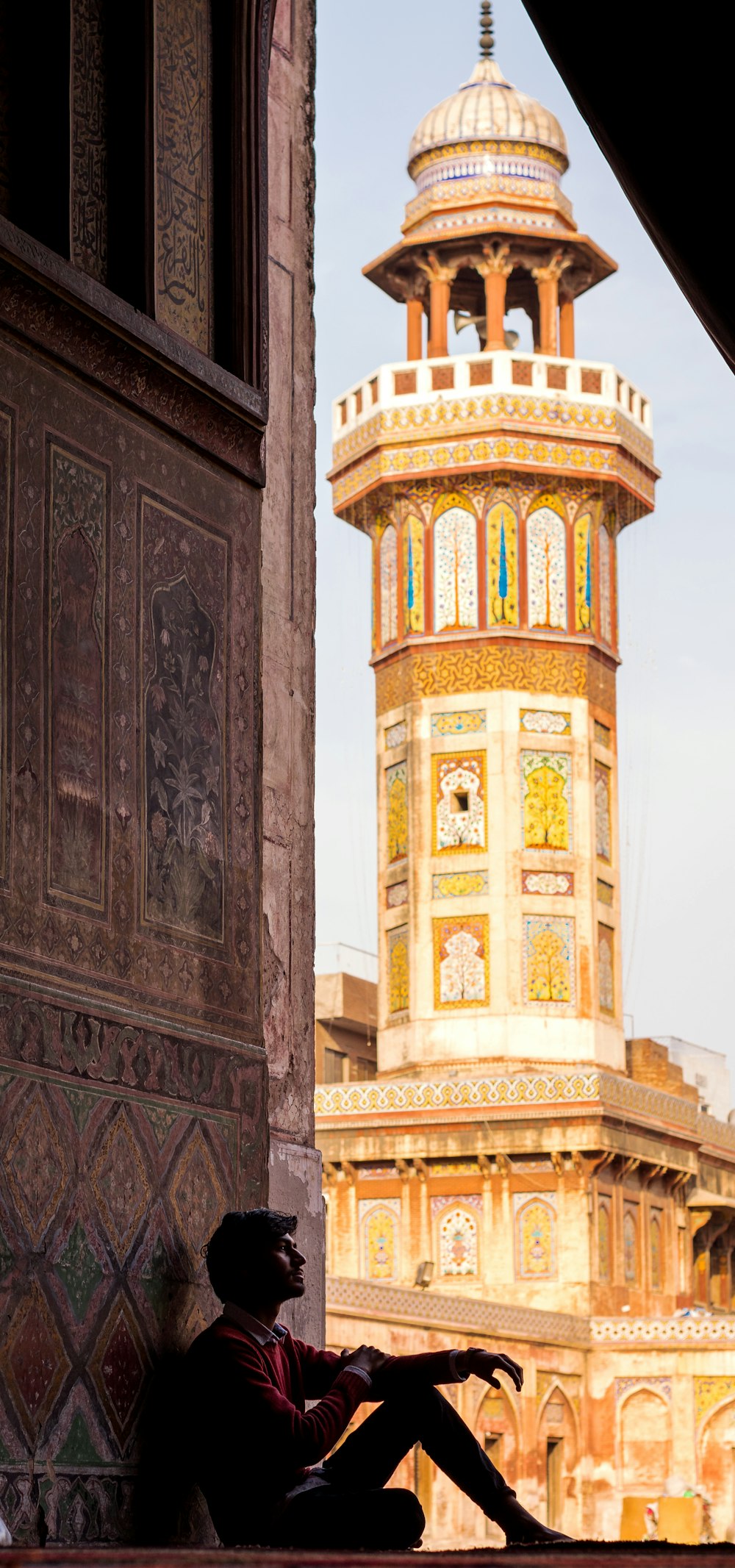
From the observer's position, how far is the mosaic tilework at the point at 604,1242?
21.2 meters

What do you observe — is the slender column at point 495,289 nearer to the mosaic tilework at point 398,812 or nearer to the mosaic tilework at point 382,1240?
the mosaic tilework at point 398,812

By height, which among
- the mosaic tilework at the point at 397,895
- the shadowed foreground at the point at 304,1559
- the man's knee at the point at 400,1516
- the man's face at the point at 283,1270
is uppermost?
the mosaic tilework at the point at 397,895

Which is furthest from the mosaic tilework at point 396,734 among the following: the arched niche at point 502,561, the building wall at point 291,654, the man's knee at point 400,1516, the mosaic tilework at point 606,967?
the man's knee at point 400,1516

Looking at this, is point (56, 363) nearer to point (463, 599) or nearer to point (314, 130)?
point (314, 130)

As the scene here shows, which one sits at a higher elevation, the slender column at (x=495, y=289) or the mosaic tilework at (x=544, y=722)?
the slender column at (x=495, y=289)

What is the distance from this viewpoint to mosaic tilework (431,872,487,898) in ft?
74.7

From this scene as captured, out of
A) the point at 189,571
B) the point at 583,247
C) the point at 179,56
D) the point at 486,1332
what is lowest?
the point at 486,1332

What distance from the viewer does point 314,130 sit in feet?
17.6

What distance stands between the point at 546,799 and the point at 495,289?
578 cm

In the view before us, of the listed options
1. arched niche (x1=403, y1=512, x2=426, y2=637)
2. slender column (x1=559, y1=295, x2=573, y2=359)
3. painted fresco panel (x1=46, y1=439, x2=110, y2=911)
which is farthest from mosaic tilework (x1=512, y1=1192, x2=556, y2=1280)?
painted fresco panel (x1=46, y1=439, x2=110, y2=911)

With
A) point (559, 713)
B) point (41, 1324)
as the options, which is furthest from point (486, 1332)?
point (41, 1324)

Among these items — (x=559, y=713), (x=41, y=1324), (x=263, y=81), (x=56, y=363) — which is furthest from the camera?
(x=559, y=713)

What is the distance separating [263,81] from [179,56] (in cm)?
29

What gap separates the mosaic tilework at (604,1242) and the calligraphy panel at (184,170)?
17635 millimetres
